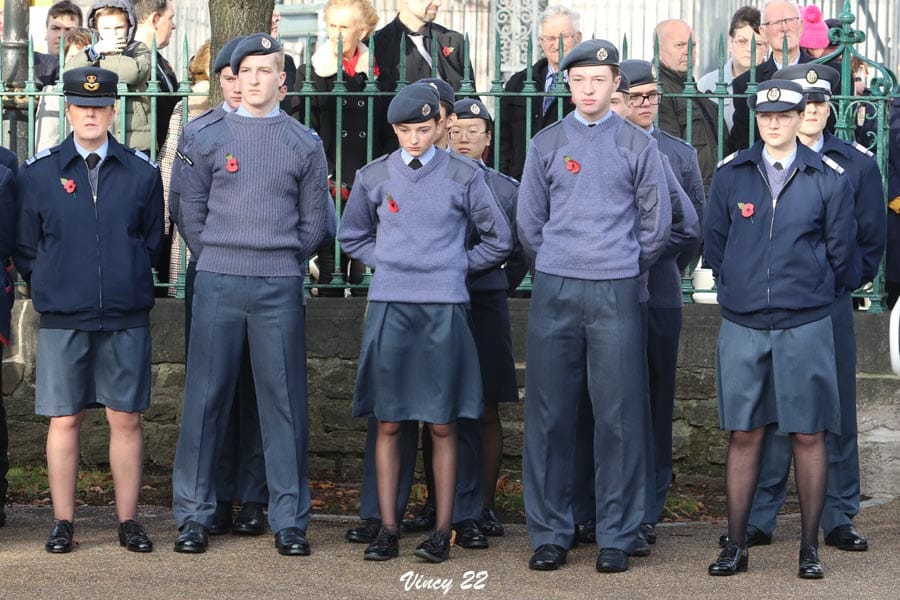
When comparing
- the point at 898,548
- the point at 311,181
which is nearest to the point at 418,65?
the point at 311,181

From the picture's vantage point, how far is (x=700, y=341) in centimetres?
952

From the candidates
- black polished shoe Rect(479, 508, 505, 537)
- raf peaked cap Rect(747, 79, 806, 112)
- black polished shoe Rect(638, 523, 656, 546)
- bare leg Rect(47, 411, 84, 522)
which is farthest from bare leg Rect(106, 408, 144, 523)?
raf peaked cap Rect(747, 79, 806, 112)

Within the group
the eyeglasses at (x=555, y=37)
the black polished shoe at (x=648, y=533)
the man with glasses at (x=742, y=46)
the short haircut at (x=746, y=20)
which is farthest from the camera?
the short haircut at (x=746, y=20)

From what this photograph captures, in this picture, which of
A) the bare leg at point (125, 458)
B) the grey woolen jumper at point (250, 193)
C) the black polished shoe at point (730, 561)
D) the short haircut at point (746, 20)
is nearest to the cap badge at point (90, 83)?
the grey woolen jumper at point (250, 193)

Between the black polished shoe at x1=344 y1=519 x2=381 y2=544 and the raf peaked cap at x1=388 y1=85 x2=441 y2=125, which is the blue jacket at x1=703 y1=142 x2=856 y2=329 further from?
the black polished shoe at x1=344 y1=519 x2=381 y2=544

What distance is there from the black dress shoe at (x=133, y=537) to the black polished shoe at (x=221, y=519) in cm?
34

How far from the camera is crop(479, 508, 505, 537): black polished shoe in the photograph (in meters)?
8.16

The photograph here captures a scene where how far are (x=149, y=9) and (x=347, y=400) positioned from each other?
8.15ft

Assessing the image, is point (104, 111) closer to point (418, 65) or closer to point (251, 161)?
point (251, 161)

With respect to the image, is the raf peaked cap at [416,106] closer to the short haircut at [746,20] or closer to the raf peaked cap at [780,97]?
the raf peaked cap at [780,97]

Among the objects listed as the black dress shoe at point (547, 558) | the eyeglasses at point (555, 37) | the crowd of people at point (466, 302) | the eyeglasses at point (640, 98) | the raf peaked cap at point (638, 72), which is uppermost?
the eyeglasses at point (555, 37)

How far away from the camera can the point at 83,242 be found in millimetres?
7668

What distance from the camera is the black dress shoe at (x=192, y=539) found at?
7.61 meters

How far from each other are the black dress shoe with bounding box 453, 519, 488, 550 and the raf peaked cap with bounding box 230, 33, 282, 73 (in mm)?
2208
